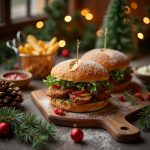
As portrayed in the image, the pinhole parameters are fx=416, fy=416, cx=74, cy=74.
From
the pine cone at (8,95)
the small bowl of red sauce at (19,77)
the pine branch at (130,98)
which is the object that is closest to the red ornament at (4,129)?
the pine cone at (8,95)

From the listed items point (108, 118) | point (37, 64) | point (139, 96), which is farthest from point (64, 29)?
point (108, 118)

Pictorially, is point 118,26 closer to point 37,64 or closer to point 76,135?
point 37,64

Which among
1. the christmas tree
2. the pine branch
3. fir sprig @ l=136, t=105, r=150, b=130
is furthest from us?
the christmas tree

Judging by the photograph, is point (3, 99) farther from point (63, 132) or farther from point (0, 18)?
point (0, 18)

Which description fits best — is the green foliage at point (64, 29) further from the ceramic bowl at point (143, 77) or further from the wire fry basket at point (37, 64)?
the ceramic bowl at point (143, 77)

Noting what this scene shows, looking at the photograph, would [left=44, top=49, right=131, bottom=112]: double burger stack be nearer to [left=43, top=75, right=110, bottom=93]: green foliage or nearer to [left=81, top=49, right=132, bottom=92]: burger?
[left=43, top=75, right=110, bottom=93]: green foliage

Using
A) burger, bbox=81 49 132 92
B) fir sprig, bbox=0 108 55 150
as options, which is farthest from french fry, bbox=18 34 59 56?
fir sprig, bbox=0 108 55 150
